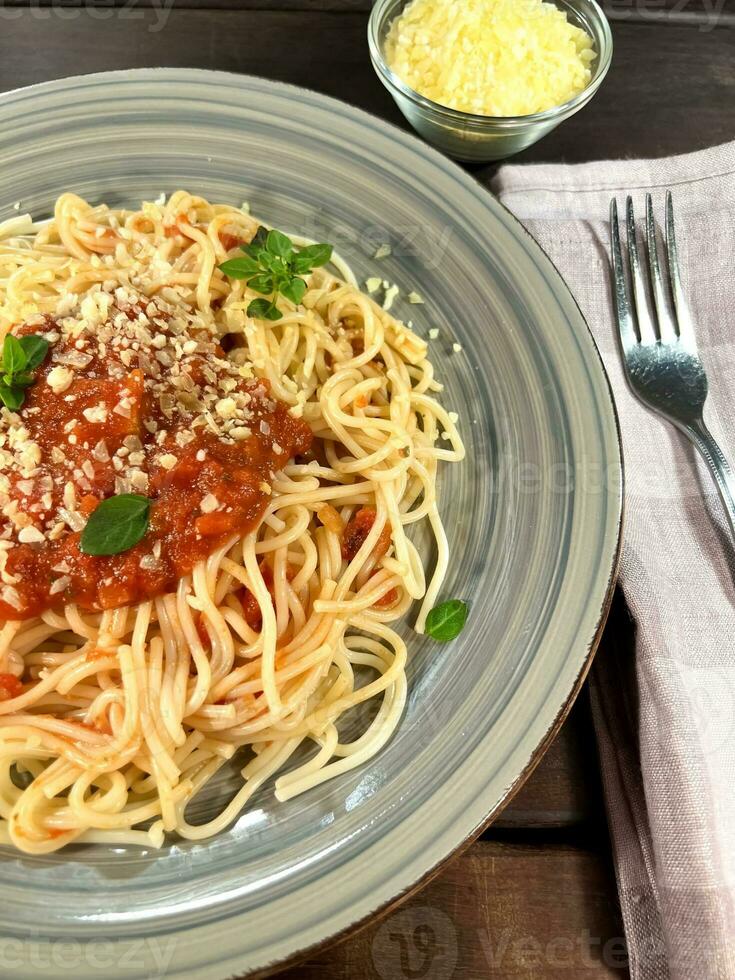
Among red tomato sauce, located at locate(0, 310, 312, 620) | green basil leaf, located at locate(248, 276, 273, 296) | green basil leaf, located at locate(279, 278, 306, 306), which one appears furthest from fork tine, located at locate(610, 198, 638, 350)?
red tomato sauce, located at locate(0, 310, 312, 620)

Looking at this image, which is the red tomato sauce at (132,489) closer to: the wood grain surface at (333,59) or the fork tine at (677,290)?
the fork tine at (677,290)

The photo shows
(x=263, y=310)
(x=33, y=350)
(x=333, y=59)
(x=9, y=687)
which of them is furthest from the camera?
(x=333, y=59)

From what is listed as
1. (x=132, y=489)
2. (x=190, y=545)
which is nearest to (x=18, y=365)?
(x=132, y=489)

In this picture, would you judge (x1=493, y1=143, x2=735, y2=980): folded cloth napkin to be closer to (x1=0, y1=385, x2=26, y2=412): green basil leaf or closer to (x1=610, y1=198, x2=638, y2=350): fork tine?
(x1=610, y1=198, x2=638, y2=350): fork tine

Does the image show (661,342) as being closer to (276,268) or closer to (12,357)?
(276,268)

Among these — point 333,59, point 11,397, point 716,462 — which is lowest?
point 716,462

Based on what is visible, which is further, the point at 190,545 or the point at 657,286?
the point at 657,286

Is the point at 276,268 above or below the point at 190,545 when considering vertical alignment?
above
